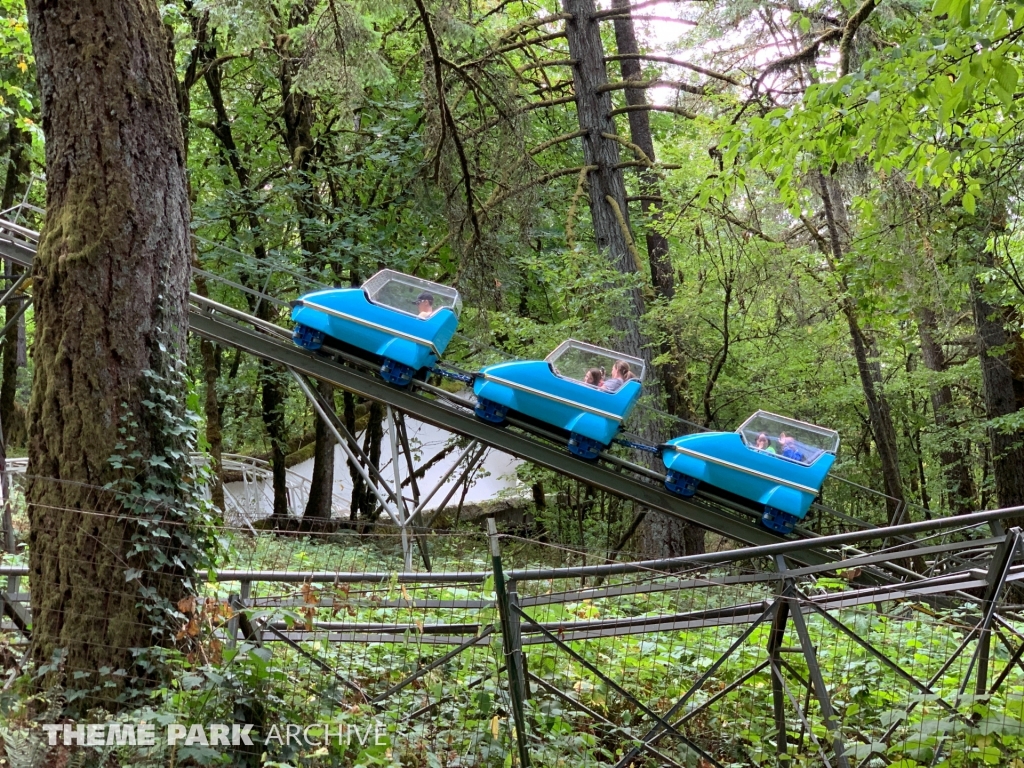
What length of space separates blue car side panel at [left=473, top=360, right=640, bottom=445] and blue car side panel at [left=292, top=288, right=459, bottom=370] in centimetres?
76

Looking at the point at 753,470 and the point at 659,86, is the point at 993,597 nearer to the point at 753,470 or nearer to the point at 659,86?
the point at 753,470

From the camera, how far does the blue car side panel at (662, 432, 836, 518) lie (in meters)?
9.71

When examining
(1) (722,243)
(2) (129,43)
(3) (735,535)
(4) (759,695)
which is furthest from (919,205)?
(2) (129,43)

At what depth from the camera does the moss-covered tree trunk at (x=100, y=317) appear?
4602mm

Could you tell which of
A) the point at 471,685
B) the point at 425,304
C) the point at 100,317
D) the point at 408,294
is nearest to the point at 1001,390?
the point at 425,304

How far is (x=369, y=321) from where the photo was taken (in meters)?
9.97

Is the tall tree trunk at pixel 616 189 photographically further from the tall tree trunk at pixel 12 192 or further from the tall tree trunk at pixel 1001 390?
the tall tree trunk at pixel 12 192

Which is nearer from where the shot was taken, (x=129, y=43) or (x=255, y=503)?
(x=129, y=43)

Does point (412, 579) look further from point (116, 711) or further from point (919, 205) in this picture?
point (919, 205)

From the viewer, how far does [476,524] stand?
69.1ft

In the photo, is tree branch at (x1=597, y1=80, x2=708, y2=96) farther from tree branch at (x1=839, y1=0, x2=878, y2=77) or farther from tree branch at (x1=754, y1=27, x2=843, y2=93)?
tree branch at (x1=839, y1=0, x2=878, y2=77)

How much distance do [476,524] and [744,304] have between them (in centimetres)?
1076

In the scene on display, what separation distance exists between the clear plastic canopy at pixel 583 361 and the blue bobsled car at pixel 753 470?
3.48 feet

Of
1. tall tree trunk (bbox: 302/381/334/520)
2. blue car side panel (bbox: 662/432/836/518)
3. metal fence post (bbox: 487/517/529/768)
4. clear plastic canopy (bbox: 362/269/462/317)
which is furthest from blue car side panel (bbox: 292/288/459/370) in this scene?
metal fence post (bbox: 487/517/529/768)
